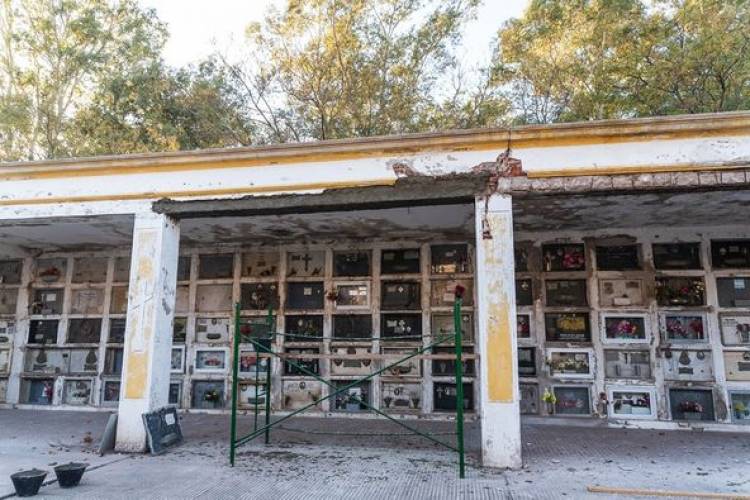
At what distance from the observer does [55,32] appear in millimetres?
11789

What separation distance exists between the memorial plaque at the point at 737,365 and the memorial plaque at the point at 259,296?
18.0 ft

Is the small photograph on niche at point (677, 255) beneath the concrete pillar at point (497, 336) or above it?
above

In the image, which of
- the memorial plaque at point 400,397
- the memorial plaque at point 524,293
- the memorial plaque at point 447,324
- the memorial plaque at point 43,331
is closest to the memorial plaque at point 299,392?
the memorial plaque at point 400,397

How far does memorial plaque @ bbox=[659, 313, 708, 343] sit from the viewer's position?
238 inches

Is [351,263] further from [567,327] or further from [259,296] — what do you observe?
[567,327]

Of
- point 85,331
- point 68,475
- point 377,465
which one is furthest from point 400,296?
point 85,331

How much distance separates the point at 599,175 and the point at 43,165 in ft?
A: 17.9

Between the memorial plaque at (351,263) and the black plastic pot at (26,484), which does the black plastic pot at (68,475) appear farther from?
the memorial plaque at (351,263)

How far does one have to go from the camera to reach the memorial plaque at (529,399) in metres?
6.18

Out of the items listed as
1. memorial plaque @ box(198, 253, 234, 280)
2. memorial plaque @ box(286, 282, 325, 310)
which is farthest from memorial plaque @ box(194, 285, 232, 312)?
memorial plaque @ box(286, 282, 325, 310)

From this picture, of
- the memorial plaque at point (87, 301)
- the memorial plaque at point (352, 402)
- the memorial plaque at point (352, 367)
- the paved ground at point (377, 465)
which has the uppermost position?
the memorial plaque at point (87, 301)

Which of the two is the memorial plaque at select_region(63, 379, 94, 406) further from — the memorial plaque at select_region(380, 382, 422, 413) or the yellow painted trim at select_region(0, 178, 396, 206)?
the memorial plaque at select_region(380, 382, 422, 413)

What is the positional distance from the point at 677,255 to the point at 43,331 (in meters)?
8.68

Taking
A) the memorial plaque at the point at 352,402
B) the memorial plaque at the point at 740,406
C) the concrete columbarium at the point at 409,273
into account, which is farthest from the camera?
the memorial plaque at the point at 352,402
